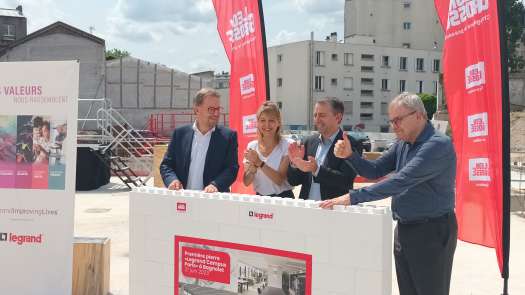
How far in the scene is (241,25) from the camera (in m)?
6.78

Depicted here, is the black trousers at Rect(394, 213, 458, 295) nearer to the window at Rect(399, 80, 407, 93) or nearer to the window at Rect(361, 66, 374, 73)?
the window at Rect(361, 66, 374, 73)

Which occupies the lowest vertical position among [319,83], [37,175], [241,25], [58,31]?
[37,175]

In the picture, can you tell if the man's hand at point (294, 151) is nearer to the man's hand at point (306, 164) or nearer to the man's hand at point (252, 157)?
the man's hand at point (306, 164)

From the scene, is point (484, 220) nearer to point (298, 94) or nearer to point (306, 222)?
point (306, 222)

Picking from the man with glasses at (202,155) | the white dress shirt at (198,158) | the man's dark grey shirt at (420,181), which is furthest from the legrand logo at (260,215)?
the white dress shirt at (198,158)

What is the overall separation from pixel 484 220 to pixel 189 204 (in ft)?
9.41

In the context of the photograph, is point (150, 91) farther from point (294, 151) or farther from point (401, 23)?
point (401, 23)

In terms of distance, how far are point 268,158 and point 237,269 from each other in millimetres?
1012

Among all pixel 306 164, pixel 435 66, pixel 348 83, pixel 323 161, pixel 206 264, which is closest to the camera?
pixel 206 264

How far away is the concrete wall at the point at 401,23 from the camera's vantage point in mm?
61219

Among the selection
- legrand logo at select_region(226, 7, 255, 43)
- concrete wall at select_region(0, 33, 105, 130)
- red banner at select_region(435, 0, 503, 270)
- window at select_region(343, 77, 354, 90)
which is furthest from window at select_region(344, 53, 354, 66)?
red banner at select_region(435, 0, 503, 270)

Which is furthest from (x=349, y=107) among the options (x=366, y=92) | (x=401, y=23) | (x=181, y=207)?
(x=181, y=207)

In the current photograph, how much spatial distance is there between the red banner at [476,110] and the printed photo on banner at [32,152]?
3508 mm

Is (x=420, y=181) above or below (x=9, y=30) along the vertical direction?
below
